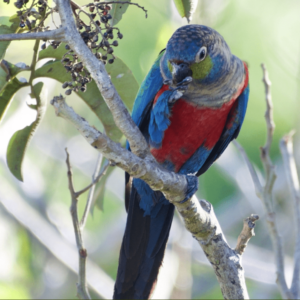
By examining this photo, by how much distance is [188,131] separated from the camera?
260 centimetres

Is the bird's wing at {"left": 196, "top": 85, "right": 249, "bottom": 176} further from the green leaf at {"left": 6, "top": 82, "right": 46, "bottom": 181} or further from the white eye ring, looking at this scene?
the green leaf at {"left": 6, "top": 82, "right": 46, "bottom": 181}

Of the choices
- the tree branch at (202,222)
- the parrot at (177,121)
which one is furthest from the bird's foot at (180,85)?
the tree branch at (202,222)

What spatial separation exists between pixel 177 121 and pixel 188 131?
0.12 metres

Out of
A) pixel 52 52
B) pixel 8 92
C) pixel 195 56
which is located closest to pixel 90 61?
pixel 52 52

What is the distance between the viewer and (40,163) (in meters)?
7.46

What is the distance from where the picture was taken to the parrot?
2.18 m

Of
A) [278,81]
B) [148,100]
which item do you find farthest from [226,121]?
[278,81]

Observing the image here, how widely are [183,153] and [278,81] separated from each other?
5.11 metres

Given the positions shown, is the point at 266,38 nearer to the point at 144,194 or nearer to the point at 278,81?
the point at 278,81

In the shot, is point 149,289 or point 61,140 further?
point 61,140

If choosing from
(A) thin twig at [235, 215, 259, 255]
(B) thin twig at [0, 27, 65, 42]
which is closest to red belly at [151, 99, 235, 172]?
(A) thin twig at [235, 215, 259, 255]

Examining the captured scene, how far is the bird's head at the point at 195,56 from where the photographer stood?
82.3 inches

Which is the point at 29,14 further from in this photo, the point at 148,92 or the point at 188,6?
the point at 148,92

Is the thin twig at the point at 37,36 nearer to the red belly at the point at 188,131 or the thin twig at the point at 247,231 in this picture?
the red belly at the point at 188,131
